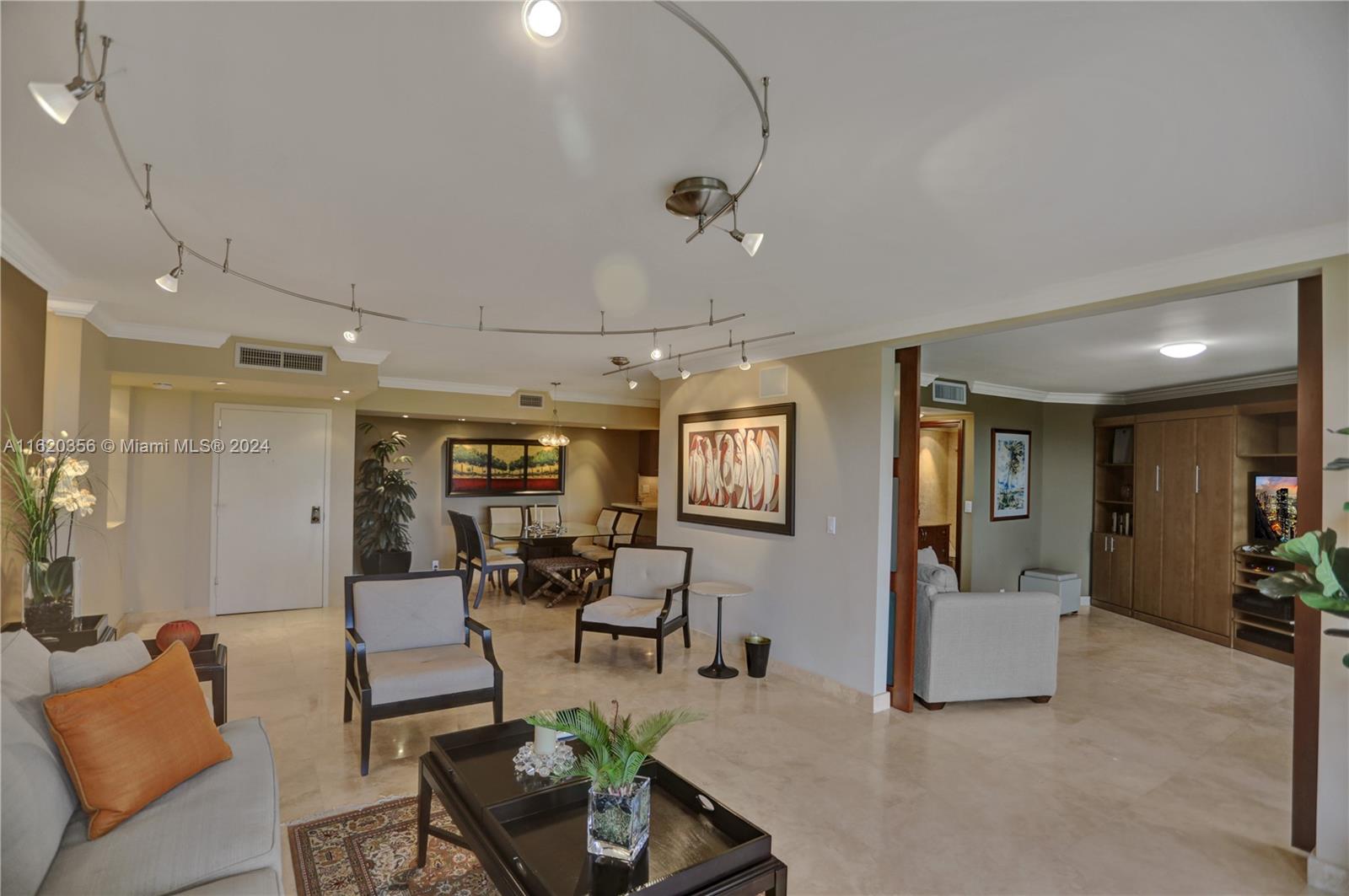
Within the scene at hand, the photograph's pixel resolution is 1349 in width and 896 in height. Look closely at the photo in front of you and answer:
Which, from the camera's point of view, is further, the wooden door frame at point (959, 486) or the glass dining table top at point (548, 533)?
the glass dining table top at point (548, 533)

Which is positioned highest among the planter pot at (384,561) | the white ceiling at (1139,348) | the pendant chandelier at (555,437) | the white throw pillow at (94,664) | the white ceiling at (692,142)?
the white ceiling at (692,142)

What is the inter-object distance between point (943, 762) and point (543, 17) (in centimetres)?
368

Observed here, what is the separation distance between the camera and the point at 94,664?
2221 millimetres

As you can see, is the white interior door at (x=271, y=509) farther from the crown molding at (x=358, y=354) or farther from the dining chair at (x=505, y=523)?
the dining chair at (x=505, y=523)

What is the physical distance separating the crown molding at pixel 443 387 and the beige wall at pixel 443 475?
4.83 ft

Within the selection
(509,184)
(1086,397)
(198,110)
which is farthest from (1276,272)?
(1086,397)

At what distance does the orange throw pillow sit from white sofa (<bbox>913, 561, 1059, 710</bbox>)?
3.72m

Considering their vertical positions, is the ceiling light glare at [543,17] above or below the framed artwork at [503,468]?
above

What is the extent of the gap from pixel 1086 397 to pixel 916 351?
4.28 meters

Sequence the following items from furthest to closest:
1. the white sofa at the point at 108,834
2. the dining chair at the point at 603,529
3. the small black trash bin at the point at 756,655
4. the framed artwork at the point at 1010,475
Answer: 1. the dining chair at the point at 603,529
2. the framed artwork at the point at 1010,475
3. the small black trash bin at the point at 756,655
4. the white sofa at the point at 108,834

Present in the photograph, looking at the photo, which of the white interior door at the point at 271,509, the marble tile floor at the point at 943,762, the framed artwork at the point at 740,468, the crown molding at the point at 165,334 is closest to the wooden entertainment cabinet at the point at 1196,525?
the marble tile floor at the point at 943,762

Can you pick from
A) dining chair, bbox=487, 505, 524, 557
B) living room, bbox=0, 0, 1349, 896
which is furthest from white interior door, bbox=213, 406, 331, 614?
dining chair, bbox=487, 505, 524, 557

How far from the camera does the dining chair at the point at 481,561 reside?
280 inches

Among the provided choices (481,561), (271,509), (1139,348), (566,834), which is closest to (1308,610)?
(1139,348)
